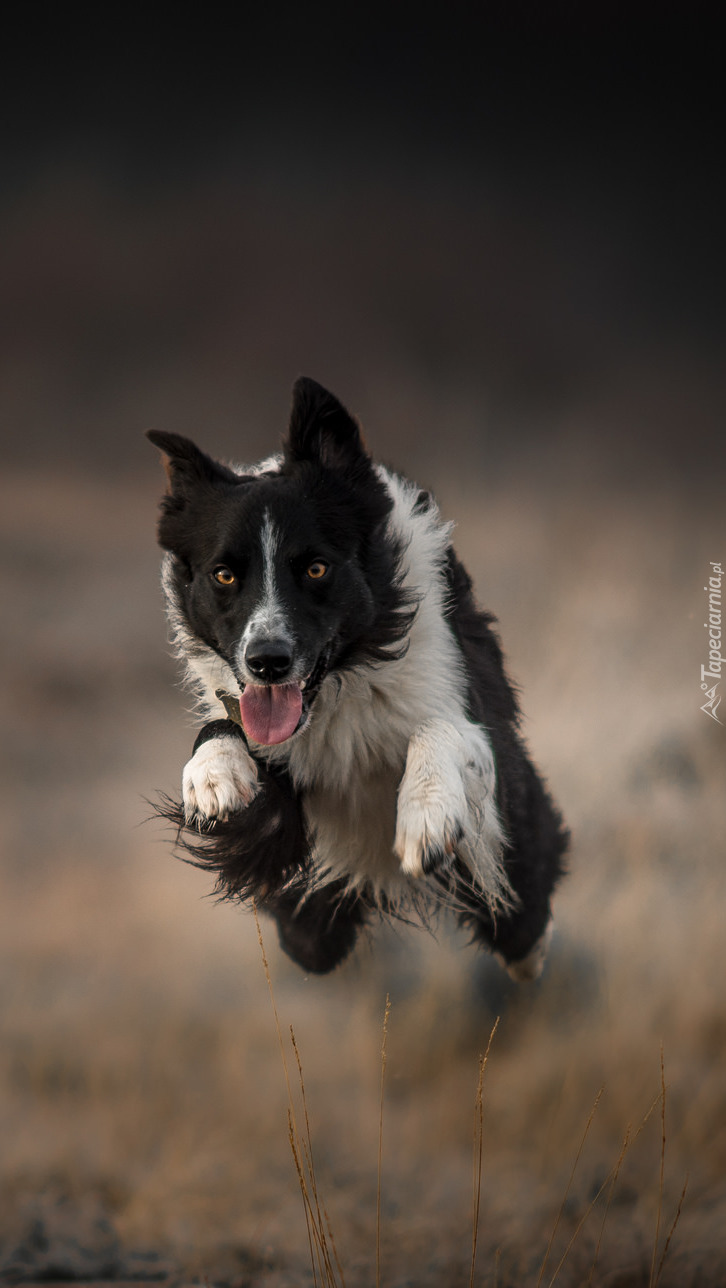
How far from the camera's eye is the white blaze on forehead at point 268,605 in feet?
10.8

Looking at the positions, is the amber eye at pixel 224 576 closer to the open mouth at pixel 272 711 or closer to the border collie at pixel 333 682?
the border collie at pixel 333 682

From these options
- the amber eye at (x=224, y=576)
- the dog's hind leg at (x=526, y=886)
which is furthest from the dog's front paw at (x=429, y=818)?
the dog's hind leg at (x=526, y=886)

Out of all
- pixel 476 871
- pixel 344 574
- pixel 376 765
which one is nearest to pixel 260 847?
pixel 376 765

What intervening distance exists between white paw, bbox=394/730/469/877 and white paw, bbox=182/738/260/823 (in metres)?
0.61

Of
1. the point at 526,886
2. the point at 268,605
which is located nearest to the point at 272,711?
the point at 268,605

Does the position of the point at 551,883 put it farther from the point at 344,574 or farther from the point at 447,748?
the point at 344,574

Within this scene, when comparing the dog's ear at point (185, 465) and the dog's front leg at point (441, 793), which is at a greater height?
the dog's ear at point (185, 465)

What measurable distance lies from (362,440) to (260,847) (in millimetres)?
1830

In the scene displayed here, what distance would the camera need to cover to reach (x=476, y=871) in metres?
4.03

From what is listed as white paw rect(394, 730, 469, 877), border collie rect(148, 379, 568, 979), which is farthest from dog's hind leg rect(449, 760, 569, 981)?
white paw rect(394, 730, 469, 877)

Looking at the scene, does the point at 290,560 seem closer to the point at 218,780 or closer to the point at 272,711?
the point at 272,711

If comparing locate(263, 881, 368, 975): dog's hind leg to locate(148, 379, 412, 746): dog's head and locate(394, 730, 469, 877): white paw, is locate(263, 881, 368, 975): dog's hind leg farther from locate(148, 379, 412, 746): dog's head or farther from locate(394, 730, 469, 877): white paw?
locate(148, 379, 412, 746): dog's head

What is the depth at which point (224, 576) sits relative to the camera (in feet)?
11.8

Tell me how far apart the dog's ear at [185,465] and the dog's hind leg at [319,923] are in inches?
84.5
